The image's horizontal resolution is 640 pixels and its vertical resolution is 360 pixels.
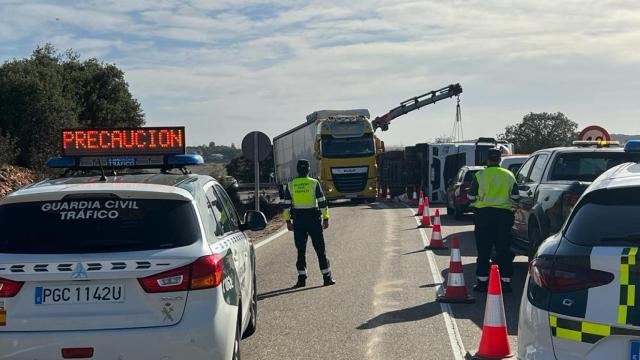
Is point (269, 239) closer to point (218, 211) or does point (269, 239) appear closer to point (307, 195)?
point (307, 195)

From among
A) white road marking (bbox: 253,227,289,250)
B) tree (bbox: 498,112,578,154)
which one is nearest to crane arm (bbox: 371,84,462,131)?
tree (bbox: 498,112,578,154)

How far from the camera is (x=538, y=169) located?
40.1 ft

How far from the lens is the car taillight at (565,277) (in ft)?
13.8

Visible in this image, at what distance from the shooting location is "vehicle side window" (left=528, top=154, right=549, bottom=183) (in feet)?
39.3

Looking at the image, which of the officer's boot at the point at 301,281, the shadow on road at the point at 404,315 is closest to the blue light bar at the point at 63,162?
the shadow on road at the point at 404,315

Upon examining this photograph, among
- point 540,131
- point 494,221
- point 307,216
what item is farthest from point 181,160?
point 540,131

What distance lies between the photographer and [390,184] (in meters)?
41.9

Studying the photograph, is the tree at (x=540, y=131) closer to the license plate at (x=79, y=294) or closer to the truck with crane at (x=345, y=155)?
the truck with crane at (x=345, y=155)

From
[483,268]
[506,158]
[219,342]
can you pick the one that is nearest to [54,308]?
[219,342]

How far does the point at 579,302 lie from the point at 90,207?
305cm

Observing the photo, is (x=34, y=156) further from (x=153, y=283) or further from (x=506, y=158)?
(x=153, y=283)

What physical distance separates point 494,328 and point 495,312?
0.13 meters

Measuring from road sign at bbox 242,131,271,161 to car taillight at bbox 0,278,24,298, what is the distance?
1570cm

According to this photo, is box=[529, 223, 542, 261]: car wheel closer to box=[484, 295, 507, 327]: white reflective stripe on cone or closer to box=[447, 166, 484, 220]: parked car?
box=[484, 295, 507, 327]: white reflective stripe on cone
